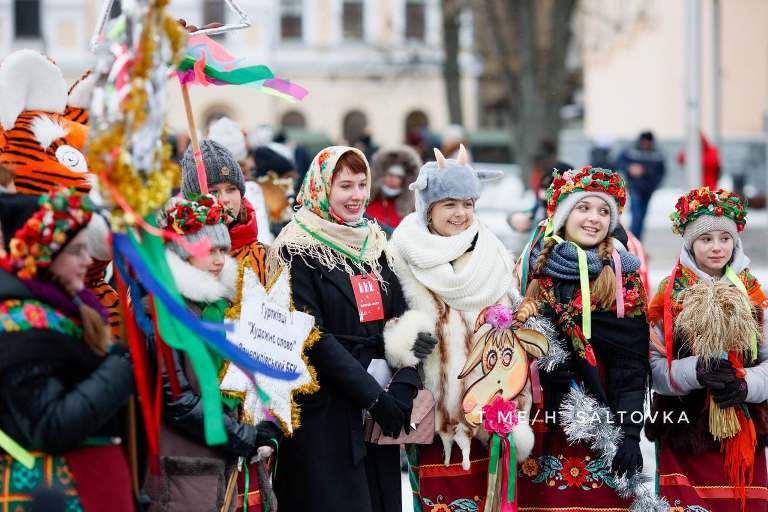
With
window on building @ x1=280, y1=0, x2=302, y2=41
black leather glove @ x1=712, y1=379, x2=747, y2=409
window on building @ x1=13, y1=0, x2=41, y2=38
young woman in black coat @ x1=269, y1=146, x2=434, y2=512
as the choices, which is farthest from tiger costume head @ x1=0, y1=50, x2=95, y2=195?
window on building @ x1=13, y1=0, x2=41, y2=38

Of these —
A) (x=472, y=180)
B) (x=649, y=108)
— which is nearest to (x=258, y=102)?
(x=649, y=108)

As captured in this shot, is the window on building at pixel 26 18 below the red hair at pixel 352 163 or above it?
above

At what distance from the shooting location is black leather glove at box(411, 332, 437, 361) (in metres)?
4.96

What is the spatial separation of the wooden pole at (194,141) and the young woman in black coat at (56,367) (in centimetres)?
140

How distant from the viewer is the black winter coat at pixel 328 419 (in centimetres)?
499

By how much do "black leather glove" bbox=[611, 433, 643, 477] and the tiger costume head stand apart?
8.18 feet

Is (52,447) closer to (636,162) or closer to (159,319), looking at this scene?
(159,319)

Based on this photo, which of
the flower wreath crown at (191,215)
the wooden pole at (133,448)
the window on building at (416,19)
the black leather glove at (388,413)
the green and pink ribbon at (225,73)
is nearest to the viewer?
the wooden pole at (133,448)

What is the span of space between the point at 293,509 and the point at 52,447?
1.60 metres

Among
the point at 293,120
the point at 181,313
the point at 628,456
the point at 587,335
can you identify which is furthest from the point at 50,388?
the point at 293,120

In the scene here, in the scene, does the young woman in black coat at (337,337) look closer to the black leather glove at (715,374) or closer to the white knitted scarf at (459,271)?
the white knitted scarf at (459,271)

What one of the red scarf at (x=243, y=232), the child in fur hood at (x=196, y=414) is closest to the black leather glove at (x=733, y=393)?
the child in fur hood at (x=196, y=414)

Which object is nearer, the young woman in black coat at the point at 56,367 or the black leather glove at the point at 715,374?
the young woman in black coat at the point at 56,367

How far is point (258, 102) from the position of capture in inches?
1893
